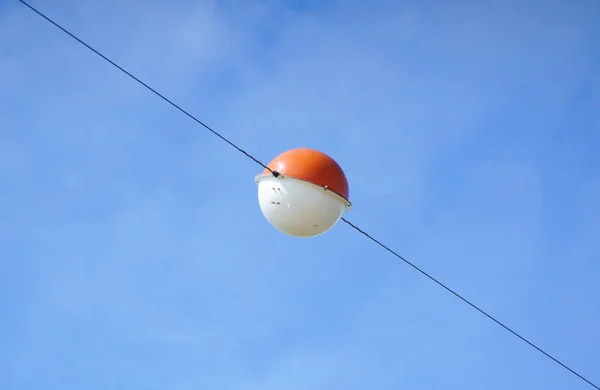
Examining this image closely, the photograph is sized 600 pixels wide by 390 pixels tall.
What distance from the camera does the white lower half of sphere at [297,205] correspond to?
9266 mm

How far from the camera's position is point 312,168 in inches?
368

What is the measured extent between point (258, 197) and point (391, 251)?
65.8 inches

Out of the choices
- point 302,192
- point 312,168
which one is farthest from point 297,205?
point 312,168

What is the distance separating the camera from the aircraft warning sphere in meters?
9.27

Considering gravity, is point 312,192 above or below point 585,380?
above

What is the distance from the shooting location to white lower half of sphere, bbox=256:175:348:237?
9.27 metres

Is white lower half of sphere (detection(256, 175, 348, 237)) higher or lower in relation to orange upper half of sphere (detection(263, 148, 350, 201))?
lower

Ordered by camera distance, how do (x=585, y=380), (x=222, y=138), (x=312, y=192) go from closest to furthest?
(x=222, y=138) → (x=312, y=192) → (x=585, y=380)

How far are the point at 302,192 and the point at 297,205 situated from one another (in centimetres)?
15

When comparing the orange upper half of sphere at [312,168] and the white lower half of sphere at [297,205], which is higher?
the orange upper half of sphere at [312,168]

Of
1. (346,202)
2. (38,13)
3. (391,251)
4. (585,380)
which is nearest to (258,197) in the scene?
(346,202)

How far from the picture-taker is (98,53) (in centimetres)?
806

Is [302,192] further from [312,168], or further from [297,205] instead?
[312,168]

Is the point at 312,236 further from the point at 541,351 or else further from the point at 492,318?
the point at 541,351
